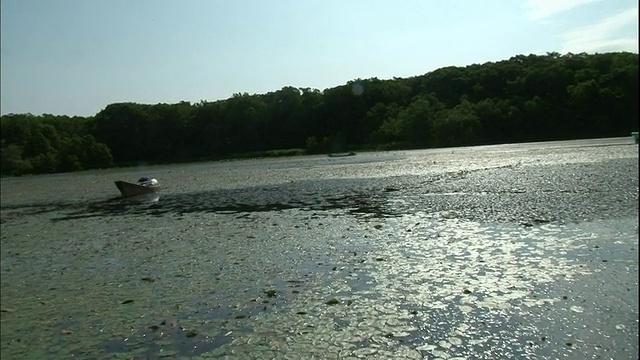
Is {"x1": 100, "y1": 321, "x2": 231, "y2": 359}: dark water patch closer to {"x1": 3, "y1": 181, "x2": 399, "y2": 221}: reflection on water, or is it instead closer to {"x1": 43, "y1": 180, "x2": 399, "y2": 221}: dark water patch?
{"x1": 43, "y1": 180, "x2": 399, "y2": 221}: dark water patch

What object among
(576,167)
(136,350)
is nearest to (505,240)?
(136,350)

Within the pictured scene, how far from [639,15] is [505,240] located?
10404 millimetres

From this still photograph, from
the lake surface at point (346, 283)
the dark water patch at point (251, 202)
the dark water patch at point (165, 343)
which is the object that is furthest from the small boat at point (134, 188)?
the dark water patch at point (165, 343)

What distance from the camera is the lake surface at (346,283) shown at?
256 inches

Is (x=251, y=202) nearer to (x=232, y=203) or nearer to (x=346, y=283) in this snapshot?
(x=232, y=203)

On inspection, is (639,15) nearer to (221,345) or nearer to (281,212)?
(221,345)

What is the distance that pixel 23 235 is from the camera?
1902cm

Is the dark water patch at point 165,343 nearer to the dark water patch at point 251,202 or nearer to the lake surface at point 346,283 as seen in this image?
the lake surface at point 346,283

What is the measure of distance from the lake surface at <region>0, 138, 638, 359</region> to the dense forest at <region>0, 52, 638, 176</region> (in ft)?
148

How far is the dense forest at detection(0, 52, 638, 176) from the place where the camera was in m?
69.2

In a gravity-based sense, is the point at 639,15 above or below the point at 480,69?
below

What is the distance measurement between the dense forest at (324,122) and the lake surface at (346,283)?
148ft

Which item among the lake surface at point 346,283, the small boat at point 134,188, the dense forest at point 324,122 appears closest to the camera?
the lake surface at point 346,283

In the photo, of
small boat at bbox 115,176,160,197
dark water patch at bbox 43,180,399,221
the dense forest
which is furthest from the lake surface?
the dense forest
